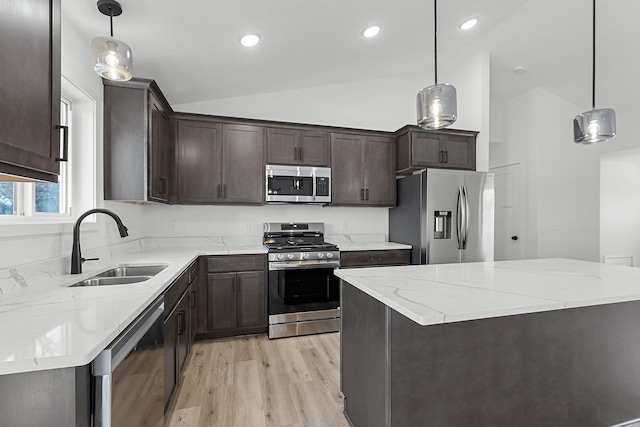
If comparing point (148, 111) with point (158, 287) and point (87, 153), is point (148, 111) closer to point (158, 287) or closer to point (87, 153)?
point (87, 153)

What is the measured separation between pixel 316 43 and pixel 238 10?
0.85m

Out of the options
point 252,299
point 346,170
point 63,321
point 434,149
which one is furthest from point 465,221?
point 63,321

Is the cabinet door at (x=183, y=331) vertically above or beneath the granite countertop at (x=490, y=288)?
beneath

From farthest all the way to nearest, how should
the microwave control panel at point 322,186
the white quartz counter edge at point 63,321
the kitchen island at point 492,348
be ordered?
the microwave control panel at point 322,186, the kitchen island at point 492,348, the white quartz counter edge at point 63,321

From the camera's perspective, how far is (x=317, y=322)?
10.2 feet

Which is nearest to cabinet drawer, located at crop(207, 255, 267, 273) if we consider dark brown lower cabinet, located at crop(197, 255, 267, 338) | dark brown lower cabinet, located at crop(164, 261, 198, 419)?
dark brown lower cabinet, located at crop(197, 255, 267, 338)

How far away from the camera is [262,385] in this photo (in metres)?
2.19

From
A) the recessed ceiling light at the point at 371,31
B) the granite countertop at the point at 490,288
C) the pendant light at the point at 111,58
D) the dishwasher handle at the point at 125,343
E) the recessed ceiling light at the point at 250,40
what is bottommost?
the dishwasher handle at the point at 125,343

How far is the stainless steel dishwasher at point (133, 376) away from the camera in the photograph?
36.0 inches

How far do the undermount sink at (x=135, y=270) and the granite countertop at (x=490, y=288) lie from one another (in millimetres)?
1312

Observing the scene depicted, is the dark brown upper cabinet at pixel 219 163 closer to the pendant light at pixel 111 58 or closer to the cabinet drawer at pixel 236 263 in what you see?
Answer: the cabinet drawer at pixel 236 263

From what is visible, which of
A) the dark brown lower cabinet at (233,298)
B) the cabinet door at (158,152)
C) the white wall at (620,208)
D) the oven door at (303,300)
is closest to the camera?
the cabinet door at (158,152)

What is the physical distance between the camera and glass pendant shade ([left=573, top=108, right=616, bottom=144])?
1.87 meters

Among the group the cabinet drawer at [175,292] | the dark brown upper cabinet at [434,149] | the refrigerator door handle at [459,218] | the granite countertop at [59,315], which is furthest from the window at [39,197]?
the refrigerator door handle at [459,218]
